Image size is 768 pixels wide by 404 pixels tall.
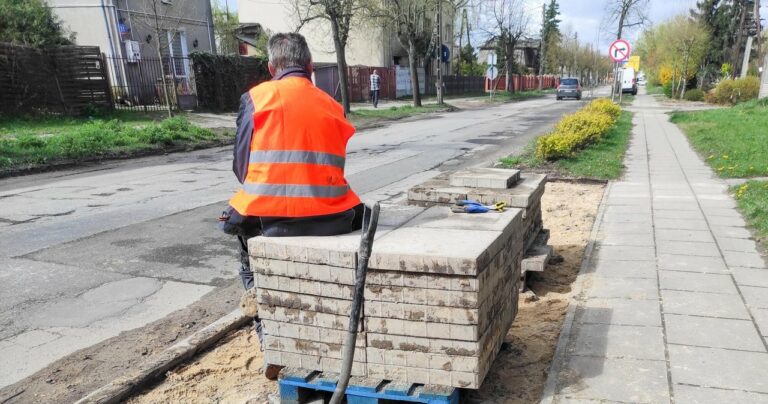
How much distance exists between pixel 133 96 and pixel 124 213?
15.6m

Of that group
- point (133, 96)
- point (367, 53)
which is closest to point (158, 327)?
point (133, 96)

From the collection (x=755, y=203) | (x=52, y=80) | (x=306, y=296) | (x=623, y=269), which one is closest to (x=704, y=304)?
(x=623, y=269)

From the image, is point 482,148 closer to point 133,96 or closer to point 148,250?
point 148,250

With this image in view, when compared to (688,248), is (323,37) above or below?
above

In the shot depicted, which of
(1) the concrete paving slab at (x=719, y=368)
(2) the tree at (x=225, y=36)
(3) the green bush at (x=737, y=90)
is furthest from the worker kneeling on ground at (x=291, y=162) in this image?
(2) the tree at (x=225, y=36)

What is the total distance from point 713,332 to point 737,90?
102ft

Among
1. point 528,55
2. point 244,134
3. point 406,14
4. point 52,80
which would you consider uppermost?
point 406,14

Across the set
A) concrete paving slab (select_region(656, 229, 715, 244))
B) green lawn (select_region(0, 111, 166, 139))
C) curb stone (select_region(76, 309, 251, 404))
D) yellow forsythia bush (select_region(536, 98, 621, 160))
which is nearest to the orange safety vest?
curb stone (select_region(76, 309, 251, 404))

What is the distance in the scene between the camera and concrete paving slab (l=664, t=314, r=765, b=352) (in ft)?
10.9

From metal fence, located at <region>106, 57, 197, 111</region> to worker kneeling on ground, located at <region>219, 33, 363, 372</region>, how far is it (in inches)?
751

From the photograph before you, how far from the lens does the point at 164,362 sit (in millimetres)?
3252

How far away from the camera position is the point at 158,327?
3.93 meters

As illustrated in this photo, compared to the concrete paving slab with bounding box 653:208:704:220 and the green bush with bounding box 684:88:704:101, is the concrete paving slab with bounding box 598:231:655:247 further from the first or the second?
the green bush with bounding box 684:88:704:101

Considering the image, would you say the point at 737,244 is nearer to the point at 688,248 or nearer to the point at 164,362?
the point at 688,248
